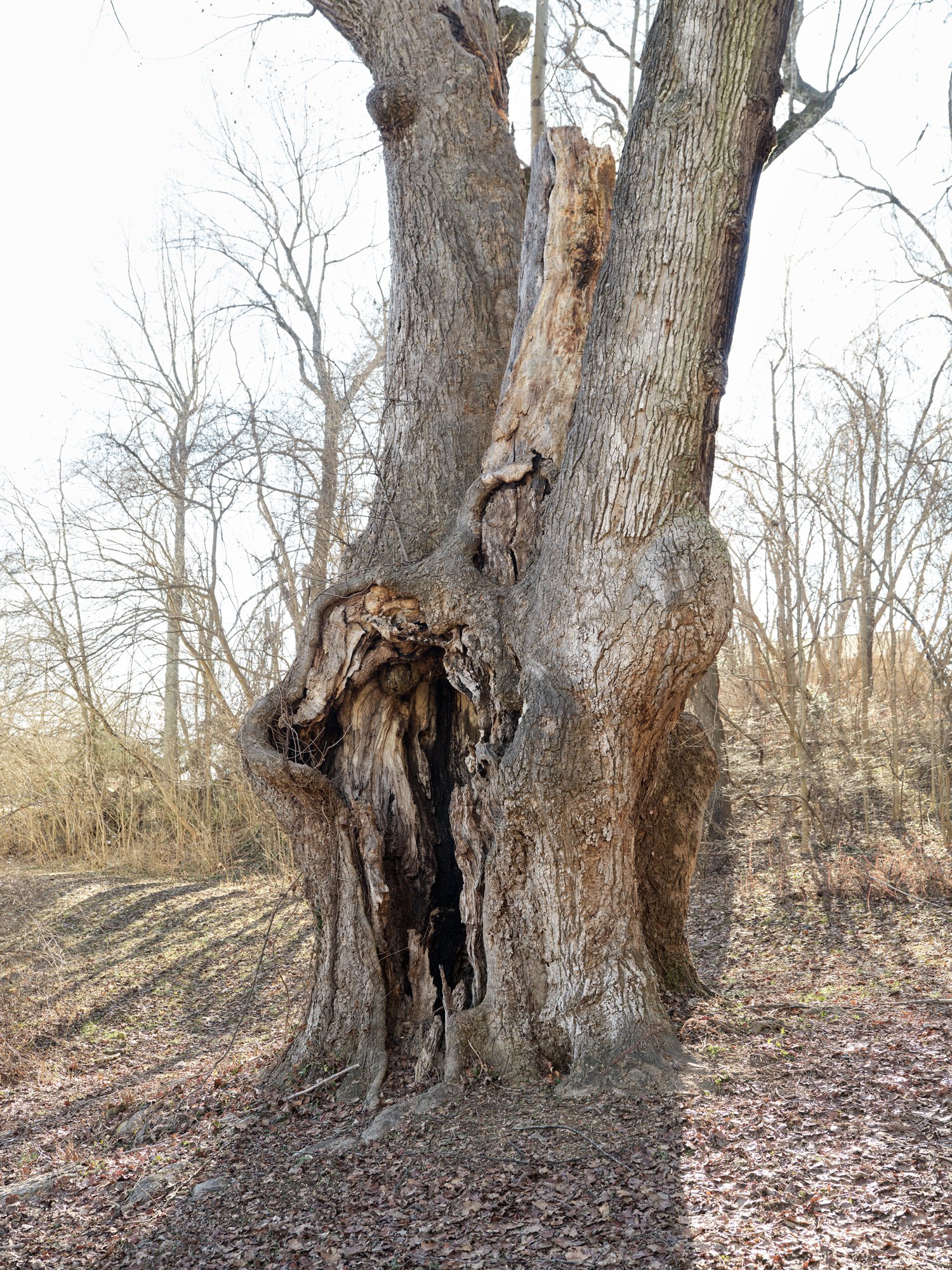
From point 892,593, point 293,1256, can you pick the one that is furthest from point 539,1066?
point 892,593

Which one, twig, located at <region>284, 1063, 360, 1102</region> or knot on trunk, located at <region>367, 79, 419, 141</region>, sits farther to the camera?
knot on trunk, located at <region>367, 79, 419, 141</region>

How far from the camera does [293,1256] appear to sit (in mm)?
2834

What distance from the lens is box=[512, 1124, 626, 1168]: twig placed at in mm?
2922

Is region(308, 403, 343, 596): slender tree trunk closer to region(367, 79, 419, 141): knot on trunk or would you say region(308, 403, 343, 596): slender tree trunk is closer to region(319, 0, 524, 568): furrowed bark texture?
region(319, 0, 524, 568): furrowed bark texture

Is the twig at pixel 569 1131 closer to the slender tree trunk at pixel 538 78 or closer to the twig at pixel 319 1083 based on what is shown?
the twig at pixel 319 1083

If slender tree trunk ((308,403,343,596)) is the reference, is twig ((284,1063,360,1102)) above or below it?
below

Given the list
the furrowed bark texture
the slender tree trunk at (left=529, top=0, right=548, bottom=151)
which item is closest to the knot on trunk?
the furrowed bark texture

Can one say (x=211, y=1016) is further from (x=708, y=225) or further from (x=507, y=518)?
(x=708, y=225)

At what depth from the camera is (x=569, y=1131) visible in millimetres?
3121

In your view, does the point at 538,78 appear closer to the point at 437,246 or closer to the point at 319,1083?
the point at 437,246

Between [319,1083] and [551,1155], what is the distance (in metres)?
1.42

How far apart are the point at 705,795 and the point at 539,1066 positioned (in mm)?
1460

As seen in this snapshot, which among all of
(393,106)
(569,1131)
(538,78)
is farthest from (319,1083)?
(538,78)

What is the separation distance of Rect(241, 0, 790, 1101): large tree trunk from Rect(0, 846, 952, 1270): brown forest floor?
1.09 ft
